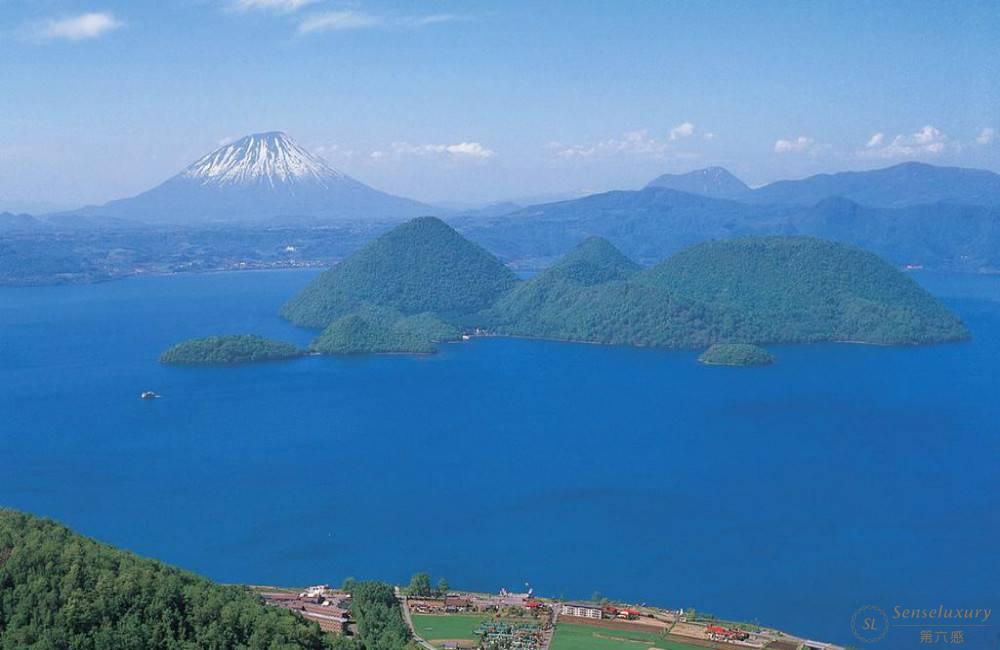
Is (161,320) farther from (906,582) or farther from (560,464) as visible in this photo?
(906,582)

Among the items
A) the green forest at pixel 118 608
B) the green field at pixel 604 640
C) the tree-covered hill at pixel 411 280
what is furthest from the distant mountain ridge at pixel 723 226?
the green forest at pixel 118 608

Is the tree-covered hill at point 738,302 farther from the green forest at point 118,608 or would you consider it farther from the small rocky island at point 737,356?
the green forest at point 118,608

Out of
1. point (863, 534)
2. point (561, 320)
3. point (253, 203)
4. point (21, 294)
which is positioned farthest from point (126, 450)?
point (253, 203)

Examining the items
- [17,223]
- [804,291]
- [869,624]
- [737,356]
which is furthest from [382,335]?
[17,223]

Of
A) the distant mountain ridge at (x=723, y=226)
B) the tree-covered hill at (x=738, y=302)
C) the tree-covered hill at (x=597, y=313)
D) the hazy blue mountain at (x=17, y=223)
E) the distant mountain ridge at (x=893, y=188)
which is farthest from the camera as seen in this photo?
the distant mountain ridge at (x=893, y=188)

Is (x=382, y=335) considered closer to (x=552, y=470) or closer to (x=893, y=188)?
(x=552, y=470)

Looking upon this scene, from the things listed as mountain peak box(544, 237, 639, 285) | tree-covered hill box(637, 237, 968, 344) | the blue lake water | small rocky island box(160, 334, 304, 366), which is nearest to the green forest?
the blue lake water
